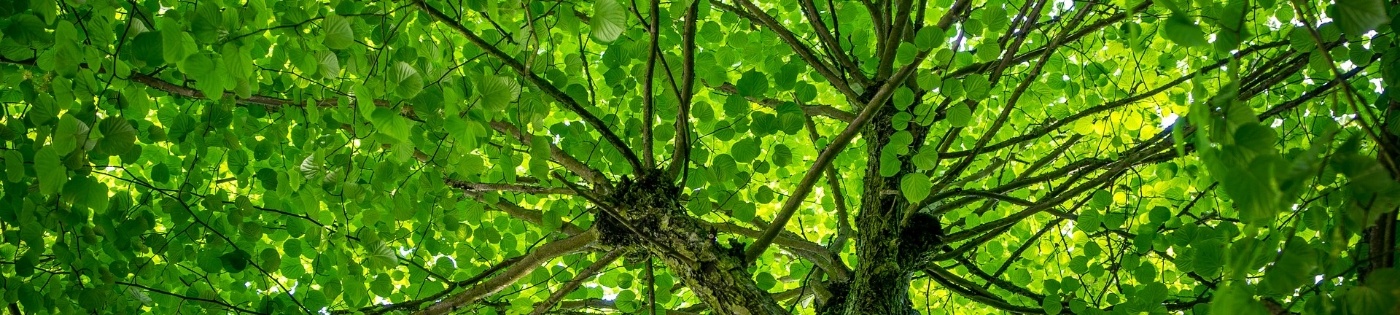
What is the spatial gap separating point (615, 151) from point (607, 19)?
3.54 ft

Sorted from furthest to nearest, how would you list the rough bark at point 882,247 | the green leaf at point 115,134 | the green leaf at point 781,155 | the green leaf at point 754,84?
the rough bark at point 882,247
the green leaf at point 781,155
the green leaf at point 754,84
the green leaf at point 115,134

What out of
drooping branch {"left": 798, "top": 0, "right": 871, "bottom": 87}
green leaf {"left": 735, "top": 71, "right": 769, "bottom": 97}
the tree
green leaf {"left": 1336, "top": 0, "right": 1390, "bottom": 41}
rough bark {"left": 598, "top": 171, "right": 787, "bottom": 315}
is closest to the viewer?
green leaf {"left": 1336, "top": 0, "right": 1390, "bottom": 41}

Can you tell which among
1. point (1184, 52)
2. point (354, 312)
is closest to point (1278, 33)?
point (1184, 52)

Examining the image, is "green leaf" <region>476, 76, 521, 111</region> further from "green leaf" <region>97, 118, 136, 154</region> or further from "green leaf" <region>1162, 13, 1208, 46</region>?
"green leaf" <region>1162, 13, 1208, 46</region>

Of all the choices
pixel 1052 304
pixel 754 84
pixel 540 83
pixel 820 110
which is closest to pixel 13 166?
pixel 540 83

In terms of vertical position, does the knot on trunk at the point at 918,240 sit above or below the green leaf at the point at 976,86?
above

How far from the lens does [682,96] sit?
2.03 metres

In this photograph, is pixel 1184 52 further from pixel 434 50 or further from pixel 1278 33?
pixel 434 50

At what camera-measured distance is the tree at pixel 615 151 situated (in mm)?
1078

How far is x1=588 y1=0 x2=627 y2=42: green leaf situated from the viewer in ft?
4.23

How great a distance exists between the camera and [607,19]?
1.29m

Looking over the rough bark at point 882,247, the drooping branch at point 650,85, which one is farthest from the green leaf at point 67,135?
the rough bark at point 882,247

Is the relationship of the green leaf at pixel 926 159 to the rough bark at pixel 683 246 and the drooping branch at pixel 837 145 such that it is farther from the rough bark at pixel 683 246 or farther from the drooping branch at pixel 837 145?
the rough bark at pixel 683 246

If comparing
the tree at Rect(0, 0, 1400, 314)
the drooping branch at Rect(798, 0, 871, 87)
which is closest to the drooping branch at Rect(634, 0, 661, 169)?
the tree at Rect(0, 0, 1400, 314)
